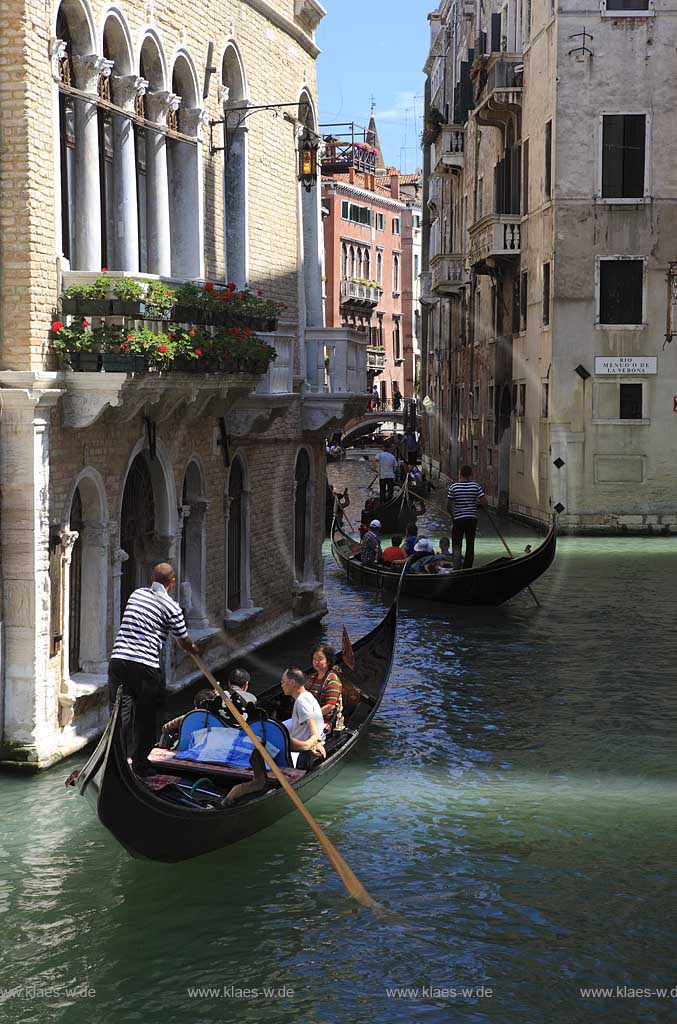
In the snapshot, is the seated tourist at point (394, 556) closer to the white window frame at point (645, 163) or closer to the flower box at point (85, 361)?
the white window frame at point (645, 163)

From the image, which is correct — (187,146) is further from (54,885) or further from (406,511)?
(406,511)

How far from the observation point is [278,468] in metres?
12.9

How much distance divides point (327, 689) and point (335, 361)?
5.06m

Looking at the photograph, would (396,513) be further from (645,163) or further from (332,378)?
(332,378)

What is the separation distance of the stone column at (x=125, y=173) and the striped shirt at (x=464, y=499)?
7.21m

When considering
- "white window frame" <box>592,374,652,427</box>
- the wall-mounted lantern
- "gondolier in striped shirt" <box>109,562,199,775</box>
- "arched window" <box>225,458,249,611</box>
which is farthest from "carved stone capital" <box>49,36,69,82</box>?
"white window frame" <box>592,374,652,427</box>

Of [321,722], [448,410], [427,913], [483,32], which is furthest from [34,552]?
[448,410]

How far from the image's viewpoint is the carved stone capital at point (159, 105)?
9781 mm

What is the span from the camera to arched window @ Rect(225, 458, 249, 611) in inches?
465

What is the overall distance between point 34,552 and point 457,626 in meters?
6.98

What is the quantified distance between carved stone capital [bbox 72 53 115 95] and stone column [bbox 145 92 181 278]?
1.08 metres

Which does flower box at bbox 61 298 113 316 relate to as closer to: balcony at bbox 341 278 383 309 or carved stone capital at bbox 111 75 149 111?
carved stone capital at bbox 111 75 149 111

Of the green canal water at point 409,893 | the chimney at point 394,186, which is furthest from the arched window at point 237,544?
the chimney at point 394,186

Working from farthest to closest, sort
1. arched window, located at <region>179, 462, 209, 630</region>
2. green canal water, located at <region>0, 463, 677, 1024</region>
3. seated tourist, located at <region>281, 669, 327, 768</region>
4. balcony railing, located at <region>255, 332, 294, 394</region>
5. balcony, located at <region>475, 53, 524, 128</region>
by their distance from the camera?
balcony, located at <region>475, 53, 524, 128</region>, balcony railing, located at <region>255, 332, 294, 394</region>, arched window, located at <region>179, 462, 209, 630</region>, seated tourist, located at <region>281, 669, 327, 768</region>, green canal water, located at <region>0, 463, 677, 1024</region>
